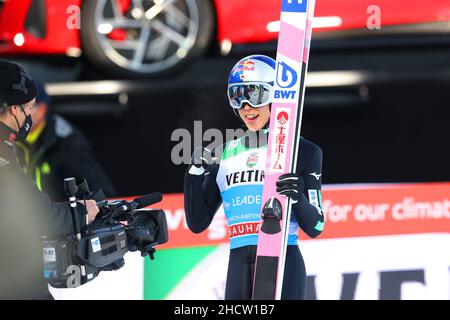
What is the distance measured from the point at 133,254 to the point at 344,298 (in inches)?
42.7

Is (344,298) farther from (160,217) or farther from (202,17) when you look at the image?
(202,17)

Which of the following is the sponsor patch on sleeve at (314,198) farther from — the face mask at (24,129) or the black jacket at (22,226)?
the face mask at (24,129)

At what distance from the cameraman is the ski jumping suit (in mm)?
407

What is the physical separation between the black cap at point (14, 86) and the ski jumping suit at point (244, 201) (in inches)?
25.8

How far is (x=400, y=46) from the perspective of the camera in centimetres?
714

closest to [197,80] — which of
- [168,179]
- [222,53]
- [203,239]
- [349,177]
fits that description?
[222,53]

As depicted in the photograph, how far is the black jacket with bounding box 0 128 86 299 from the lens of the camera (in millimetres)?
3998

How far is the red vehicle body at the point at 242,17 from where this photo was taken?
267 inches

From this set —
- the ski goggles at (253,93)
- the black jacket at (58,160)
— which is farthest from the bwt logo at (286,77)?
the black jacket at (58,160)

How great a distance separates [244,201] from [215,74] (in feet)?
9.49

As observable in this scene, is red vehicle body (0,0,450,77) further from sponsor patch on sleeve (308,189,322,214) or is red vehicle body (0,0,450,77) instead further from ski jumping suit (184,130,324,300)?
sponsor patch on sleeve (308,189,322,214)

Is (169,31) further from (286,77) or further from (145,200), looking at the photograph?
(286,77)

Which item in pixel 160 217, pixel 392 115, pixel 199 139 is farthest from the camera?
pixel 392 115

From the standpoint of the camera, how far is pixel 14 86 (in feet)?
13.6
